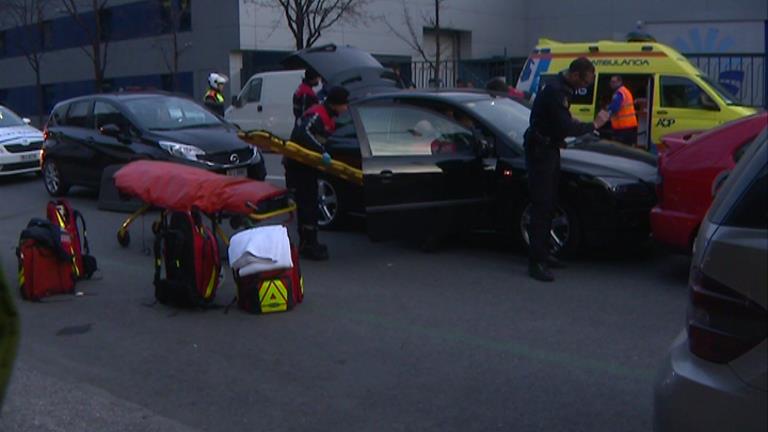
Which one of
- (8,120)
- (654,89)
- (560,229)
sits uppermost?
(654,89)

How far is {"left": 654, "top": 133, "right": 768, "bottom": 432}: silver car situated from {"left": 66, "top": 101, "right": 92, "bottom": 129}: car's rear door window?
1187cm

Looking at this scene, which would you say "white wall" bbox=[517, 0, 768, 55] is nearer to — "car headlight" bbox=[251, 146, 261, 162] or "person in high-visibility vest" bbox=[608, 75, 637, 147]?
"person in high-visibility vest" bbox=[608, 75, 637, 147]

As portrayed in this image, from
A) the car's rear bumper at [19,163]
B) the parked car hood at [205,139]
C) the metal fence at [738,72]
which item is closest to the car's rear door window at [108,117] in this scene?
the parked car hood at [205,139]

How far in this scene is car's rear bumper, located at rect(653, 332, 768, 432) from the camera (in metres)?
2.92

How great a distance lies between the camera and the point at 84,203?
1355 cm

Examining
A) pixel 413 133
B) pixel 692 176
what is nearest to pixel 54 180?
pixel 413 133

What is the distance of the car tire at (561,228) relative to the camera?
8461 mm

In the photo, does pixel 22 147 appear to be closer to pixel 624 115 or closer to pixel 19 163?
pixel 19 163

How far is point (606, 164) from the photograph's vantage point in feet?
27.7

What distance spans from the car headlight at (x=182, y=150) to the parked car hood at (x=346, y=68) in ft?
→ 6.02

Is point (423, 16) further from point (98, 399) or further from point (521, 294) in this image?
point (98, 399)

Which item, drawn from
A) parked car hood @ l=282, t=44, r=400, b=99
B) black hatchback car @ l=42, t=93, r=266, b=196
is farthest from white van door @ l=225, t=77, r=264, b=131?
parked car hood @ l=282, t=44, r=400, b=99

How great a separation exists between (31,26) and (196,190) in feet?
124

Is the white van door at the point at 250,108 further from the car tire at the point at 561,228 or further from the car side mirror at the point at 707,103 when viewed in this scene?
the car tire at the point at 561,228
